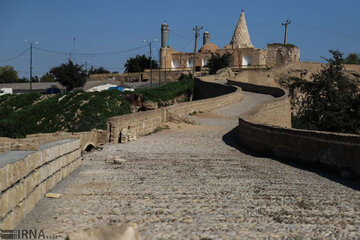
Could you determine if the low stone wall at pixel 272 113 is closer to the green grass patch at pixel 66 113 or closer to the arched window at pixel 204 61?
the green grass patch at pixel 66 113

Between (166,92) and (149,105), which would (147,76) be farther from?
(149,105)

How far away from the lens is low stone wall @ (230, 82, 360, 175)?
844 centimetres

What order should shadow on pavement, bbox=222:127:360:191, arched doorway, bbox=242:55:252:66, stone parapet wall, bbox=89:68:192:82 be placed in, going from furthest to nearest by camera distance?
stone parapet wall, bbox=89:68:192:82 → arched doorway, bbox=242:55:252:66 → shadow on pavement, bbox=222:127:360:191

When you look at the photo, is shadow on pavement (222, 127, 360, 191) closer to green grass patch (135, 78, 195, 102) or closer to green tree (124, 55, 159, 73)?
green grass patch (135, 78, 195, 102)

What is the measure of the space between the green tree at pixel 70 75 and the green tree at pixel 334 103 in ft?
122

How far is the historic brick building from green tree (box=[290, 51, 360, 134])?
40458 millimetres

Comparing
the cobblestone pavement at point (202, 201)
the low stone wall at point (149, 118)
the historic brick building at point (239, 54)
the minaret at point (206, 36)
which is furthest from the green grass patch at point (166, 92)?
the minaret at point (206, 36)

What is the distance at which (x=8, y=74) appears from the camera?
9456 cm

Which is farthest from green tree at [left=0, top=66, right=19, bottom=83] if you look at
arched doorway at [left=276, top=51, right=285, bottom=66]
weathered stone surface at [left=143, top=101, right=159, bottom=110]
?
weathered stone surface at [left=143, top=101, right=159, bottom=110]

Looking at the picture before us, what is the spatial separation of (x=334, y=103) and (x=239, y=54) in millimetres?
44317

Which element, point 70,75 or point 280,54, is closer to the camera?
point 70,75

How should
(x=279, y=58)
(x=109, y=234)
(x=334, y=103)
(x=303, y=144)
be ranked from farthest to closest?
(x=279, y=58)
(x=334, y=103)
(x=303, y=144)
(x=109, y=234)

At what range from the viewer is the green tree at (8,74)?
93125 millimetres

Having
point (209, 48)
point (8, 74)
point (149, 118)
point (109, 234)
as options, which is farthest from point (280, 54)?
point (8, 74)
